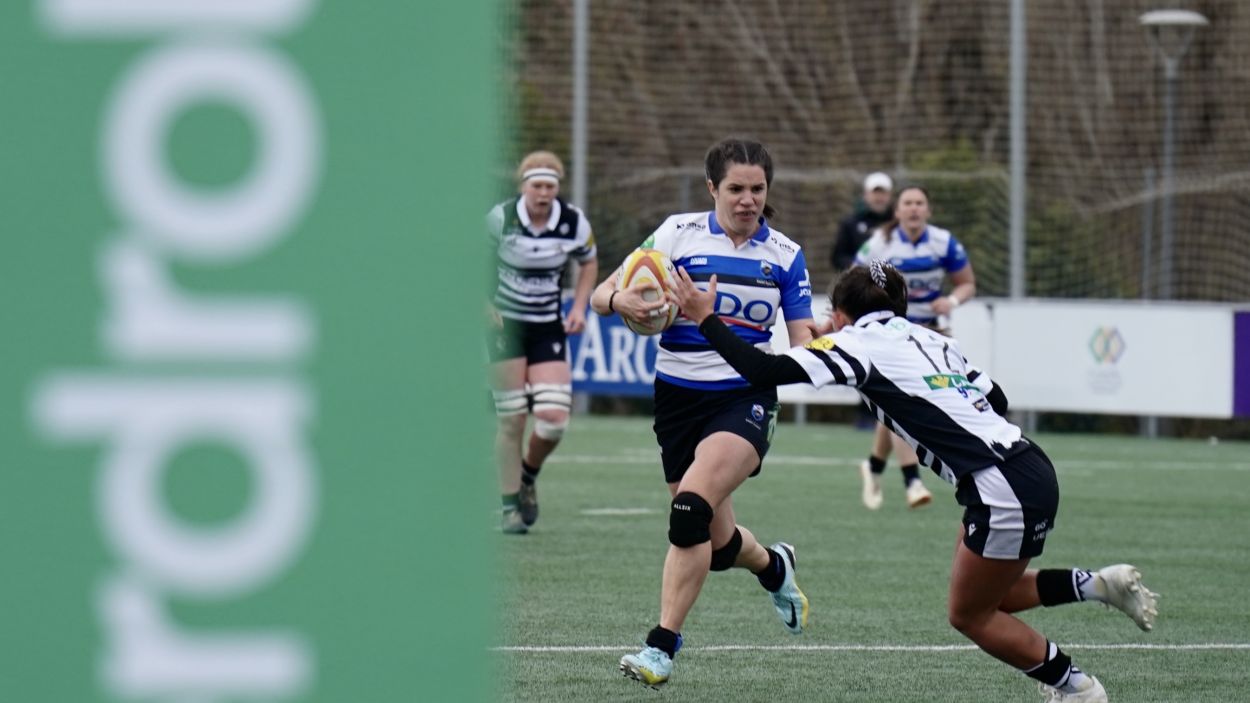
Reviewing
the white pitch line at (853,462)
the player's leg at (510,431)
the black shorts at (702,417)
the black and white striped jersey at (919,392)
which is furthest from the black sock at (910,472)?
the black and white striped jersey at (919,392)

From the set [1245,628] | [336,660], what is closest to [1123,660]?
[1245,628]

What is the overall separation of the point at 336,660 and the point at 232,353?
0.14 m

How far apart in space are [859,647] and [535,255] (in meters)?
4.08

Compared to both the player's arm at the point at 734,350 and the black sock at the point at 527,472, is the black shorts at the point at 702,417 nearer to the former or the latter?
the player's arm at the point at 734,350

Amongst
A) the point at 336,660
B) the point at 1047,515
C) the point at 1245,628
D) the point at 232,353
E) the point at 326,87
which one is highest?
the point at 326,87

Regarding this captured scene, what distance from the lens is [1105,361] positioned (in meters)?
18.9

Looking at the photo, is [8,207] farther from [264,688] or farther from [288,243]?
[264,688]

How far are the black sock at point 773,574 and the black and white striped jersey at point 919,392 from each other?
1132 mm

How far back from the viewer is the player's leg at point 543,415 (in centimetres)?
977

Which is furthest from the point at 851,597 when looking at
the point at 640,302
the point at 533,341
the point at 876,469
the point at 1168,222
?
the point at 1168,222

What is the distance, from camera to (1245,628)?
6.95m

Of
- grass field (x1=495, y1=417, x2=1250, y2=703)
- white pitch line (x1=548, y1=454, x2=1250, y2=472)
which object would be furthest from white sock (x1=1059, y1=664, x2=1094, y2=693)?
white pitch line (x1=548, y1=454, x2=1250, y2=472)

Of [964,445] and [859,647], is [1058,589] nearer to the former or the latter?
[964,445]

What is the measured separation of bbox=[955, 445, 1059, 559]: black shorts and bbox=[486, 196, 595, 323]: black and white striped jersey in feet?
16.7
